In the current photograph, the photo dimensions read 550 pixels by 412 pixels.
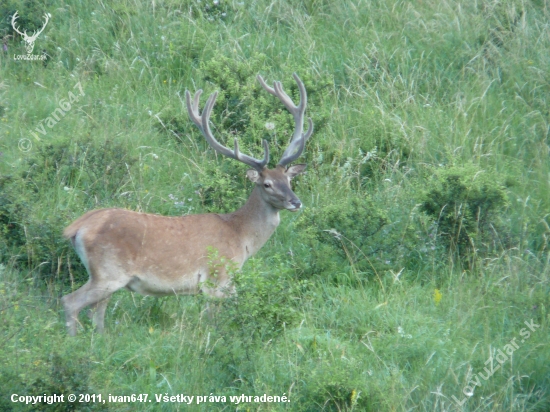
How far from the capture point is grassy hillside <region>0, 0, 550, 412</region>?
5734mm

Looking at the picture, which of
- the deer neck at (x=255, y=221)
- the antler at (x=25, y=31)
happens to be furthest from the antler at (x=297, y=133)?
the antler at (x=25, y=31)

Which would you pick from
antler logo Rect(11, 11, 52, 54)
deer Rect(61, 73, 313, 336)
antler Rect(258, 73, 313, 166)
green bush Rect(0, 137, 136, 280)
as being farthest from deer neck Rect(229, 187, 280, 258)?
antler logo Rect(11, 11, 52, 54)

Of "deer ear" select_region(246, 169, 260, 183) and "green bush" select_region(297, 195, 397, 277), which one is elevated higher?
"deer ear" select_region(246, 169, 260, 183)

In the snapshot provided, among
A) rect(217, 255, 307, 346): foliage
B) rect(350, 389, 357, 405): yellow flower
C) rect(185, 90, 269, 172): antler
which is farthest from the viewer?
rect(185, 90, 269, 172): antler

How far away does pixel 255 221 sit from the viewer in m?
7.61

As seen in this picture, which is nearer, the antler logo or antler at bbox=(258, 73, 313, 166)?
antler at bbox=(258, 73, 313, 166)

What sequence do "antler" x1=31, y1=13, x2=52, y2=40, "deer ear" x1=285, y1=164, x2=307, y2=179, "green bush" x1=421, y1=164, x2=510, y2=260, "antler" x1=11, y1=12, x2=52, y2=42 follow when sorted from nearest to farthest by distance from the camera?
1. "green bush" x1=421, y1=164, x2=510, y2=260
2. "deer ear" x1=285, y1=164, x2=307, y2=179
3. "antler" x1=31, y1=13, x2=52, y2=40
4. "antler" x1=11, y1=12, x2=52, y2=42

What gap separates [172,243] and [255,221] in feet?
3.13

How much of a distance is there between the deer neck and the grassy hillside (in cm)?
28

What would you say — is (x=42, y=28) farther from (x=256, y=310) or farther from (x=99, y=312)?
(x=256, y=310)

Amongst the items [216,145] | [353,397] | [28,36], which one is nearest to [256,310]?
[353,397]

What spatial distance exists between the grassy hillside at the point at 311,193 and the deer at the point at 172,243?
21 cm

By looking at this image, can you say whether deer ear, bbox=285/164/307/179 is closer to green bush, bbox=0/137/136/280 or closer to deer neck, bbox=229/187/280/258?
deer neck, bbox=229/187/280/258

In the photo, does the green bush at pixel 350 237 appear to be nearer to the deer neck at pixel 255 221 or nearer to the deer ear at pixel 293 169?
the deer neck at pixel 255 221
